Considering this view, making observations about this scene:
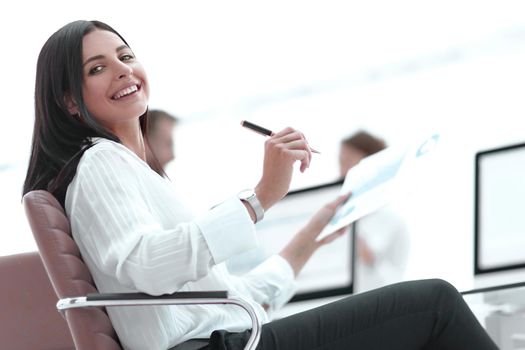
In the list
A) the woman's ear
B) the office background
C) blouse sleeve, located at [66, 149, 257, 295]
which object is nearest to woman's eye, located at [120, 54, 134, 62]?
the woman's ear

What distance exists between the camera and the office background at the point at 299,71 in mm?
3602

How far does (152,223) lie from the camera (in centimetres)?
143

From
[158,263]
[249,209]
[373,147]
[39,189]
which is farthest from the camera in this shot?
[373,147]

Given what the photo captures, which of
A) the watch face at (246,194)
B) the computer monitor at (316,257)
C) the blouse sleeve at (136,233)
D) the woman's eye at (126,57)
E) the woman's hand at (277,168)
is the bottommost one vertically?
the computer monitor at (316,257)

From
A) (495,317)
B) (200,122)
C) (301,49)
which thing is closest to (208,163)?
(200,122)

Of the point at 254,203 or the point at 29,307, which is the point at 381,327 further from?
the point at 29,307

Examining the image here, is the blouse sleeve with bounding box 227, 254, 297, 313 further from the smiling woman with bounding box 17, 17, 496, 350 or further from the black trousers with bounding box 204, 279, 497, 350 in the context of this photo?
the black trousers with bounding box 204, 279, 497, 350

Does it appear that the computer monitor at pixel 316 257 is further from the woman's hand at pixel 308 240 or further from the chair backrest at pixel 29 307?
the chair backrest at pixel 29 307

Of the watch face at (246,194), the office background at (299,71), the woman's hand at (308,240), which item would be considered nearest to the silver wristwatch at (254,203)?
the watch face at (246,194)

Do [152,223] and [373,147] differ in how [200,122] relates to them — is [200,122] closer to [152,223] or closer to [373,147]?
[373,147]

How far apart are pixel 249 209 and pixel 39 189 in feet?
1.39

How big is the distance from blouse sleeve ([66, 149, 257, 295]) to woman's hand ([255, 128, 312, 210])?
74mm

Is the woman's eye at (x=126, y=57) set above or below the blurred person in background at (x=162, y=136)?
above

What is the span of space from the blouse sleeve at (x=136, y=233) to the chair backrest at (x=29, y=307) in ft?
1.27
